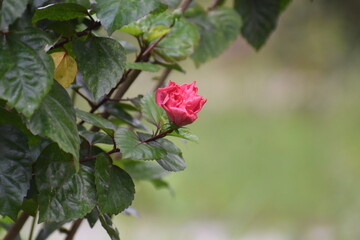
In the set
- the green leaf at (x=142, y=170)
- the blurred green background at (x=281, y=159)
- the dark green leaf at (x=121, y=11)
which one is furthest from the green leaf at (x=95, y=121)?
the blurred green background at (x=281, y=159)

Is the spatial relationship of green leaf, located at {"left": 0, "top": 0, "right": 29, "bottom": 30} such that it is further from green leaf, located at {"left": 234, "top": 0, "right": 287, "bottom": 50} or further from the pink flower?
green leaf, located at {"left": 234, "top": 0, "right": 287, "bottom": 50}

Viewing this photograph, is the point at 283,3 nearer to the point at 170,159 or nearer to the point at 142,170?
the point at 142,170

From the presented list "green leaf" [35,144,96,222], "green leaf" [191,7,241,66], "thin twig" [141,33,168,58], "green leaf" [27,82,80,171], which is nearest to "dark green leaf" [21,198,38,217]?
"green leaf" [35,144,96,222]

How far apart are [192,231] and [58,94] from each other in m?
3.16

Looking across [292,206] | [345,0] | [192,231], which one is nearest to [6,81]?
[192,231]

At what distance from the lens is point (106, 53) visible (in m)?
A: 0.75

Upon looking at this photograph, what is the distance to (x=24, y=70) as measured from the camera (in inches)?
24.6

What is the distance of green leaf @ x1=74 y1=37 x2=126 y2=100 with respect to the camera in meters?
0.74

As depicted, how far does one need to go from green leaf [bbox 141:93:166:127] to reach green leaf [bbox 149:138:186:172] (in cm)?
3

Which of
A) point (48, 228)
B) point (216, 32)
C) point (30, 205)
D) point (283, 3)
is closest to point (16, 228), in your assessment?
point (48, 228)

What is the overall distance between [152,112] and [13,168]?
0.19m

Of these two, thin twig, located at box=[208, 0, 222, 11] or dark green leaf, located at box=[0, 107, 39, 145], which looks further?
thin twig, located at box=[208, 0, 222, 11]

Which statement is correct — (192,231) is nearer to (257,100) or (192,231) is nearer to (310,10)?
(310,10)

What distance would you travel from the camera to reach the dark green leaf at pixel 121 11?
0.69 meters
